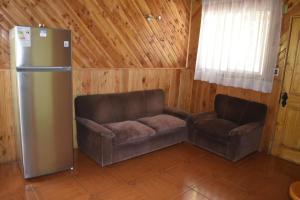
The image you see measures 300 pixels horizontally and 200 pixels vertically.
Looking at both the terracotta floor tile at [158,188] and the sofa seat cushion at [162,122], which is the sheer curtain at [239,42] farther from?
the terracotta floor tile at [158,188]

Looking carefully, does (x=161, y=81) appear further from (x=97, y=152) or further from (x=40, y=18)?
(x=40, y=18)

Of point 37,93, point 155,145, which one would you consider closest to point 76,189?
point 37,93

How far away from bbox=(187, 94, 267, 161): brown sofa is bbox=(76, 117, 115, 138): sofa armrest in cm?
153

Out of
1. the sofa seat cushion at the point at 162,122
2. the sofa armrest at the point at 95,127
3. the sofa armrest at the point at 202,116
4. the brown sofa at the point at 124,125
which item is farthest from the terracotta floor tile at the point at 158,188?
the sofa armrest at the point at 202,116

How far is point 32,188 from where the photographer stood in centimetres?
253

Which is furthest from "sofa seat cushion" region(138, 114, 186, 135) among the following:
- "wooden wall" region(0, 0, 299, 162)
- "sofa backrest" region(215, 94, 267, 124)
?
"sofa backrest" region(215, 94, 267, 124)

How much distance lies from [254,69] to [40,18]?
320 cm

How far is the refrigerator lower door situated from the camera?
2502mm

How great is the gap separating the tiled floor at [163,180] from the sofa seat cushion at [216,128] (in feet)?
1.16

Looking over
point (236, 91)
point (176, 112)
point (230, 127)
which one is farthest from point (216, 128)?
point (236, 91)

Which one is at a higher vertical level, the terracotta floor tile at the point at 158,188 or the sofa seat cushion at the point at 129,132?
the sofa seat cushion at the point at 129,132

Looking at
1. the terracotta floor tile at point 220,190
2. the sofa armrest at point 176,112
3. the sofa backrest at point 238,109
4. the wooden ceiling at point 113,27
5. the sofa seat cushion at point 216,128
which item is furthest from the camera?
the sofa armrest at point 176,112

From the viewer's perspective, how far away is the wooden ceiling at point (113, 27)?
113 inches

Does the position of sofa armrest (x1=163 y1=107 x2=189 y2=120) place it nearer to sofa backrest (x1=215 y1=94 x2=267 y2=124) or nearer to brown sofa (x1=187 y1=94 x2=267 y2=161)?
brown sofa (x1=187 y1=94 x2=267 y2=161)
